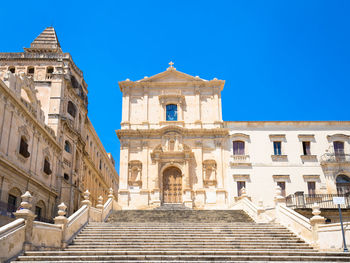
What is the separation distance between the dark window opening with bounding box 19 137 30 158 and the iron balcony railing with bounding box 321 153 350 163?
21.9 meters

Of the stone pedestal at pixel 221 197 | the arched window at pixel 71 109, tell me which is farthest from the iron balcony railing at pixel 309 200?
the arched window at pixel 71 109

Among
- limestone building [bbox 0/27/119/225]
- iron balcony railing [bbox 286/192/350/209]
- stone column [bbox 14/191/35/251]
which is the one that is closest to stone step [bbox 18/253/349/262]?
stone column [bbox 14/191/35/251]

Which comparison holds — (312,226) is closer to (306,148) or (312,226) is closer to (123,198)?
(306,148)

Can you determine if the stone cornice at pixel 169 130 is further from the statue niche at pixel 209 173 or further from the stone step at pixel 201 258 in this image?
the stone step at pixel 201 258

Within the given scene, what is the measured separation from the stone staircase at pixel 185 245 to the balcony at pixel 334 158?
46.1 feet

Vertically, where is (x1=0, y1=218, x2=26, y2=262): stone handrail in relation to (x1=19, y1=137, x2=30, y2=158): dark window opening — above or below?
below

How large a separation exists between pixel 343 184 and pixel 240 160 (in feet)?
27.0

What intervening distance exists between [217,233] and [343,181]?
59.6ft

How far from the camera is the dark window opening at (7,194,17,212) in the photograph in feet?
71.9

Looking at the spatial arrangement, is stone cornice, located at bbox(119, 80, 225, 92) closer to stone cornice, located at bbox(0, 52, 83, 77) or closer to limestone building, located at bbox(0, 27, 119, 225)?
limestone building, located at bbox(0, 27, 119, 225)

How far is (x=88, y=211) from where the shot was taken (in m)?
18.8

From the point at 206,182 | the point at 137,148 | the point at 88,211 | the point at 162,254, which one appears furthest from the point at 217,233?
the point at 137,148

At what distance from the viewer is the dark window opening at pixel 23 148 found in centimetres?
2395

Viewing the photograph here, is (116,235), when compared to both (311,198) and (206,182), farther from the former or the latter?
(311,198)
